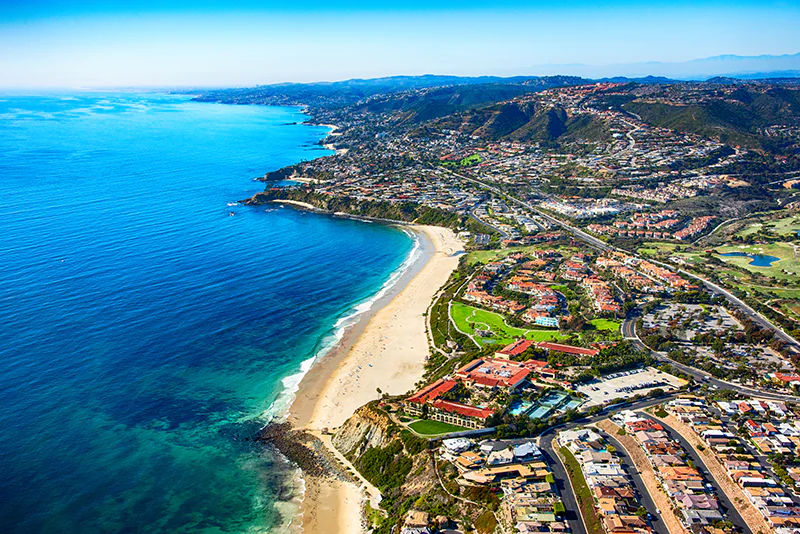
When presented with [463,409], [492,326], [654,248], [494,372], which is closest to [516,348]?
[494,372]

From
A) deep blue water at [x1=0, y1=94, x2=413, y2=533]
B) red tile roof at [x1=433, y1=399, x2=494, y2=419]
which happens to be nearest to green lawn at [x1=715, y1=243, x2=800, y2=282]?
deep blue water at [x1=0, y1=94, x2=413, y2=533]

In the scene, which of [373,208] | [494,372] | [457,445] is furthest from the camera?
[373,208]

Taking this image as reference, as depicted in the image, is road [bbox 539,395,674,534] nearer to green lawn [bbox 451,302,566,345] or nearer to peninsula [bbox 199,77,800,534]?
peninsula [bbox 199,77,800,534]

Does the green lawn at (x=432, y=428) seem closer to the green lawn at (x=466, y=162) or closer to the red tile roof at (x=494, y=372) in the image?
the red tile roof at (x=494, y=372)

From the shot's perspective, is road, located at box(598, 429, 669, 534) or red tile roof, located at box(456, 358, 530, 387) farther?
red tile roof, located at box(456, 358, 530, 387)

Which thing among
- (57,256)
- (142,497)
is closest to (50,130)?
(57,256)

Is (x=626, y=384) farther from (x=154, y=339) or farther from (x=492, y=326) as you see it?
(x=154, y=339)
